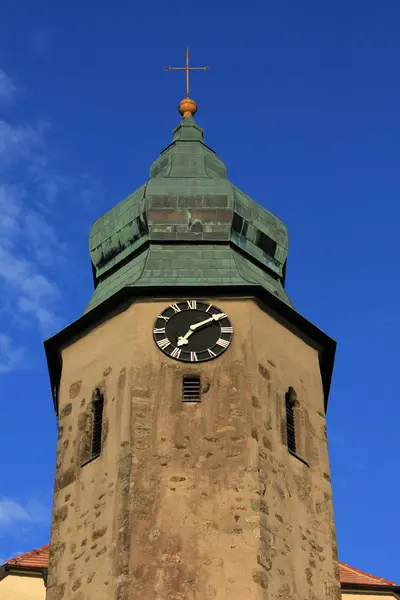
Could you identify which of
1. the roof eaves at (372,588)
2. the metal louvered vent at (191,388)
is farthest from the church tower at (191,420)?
the roof eaves at (372,588)

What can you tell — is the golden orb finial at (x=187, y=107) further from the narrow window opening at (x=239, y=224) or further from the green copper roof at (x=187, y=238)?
the narrow window opening at (x=239, y=224)

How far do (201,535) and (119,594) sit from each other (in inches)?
57.7

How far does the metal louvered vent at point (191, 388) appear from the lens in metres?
24.0

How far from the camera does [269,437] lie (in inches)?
939

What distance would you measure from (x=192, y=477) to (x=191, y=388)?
157 cm

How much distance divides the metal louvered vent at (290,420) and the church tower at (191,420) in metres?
0.04

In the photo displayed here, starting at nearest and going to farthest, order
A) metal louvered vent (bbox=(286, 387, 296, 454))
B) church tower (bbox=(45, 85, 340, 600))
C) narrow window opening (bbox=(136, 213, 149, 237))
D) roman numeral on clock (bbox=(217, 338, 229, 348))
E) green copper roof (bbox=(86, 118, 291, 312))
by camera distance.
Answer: church tower (bbox=(45, 85, 340, 600)) → metal louvered vent (bbox=(286, 387, 296, 454)) → roman numeral on clock (bbox=(217, 338, 229, 348)) → green copper roof (bbox=(86, 118, 291, 312)) → narrow window opening (bbox=(136, 213, 149, 237))

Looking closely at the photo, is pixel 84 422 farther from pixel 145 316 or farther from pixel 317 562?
pixel 317 562

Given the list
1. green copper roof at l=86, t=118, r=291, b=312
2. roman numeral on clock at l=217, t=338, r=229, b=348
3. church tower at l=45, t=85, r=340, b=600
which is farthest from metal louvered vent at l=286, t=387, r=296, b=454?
green copper roof at l=86, t=118, r=291, b=312

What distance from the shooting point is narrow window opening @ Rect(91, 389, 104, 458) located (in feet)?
79.7

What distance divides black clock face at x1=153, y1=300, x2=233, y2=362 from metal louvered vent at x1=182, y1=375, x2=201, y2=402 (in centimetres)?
33

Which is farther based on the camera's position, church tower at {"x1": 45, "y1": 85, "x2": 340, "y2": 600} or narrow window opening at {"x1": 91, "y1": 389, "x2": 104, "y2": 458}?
narrow window opening at {"x1": 91, "y1": 389, "x2": 104, "y2": 458}

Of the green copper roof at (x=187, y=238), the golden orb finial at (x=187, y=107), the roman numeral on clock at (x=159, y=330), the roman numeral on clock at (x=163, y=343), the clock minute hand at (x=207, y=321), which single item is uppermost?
the golden orb finial at (x=187, y=107)

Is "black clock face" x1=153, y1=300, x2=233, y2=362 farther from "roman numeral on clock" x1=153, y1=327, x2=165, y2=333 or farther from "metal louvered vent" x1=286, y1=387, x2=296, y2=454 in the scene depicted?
"metal louvered vent" x1=286, y1=387, x2=296, y2=454
